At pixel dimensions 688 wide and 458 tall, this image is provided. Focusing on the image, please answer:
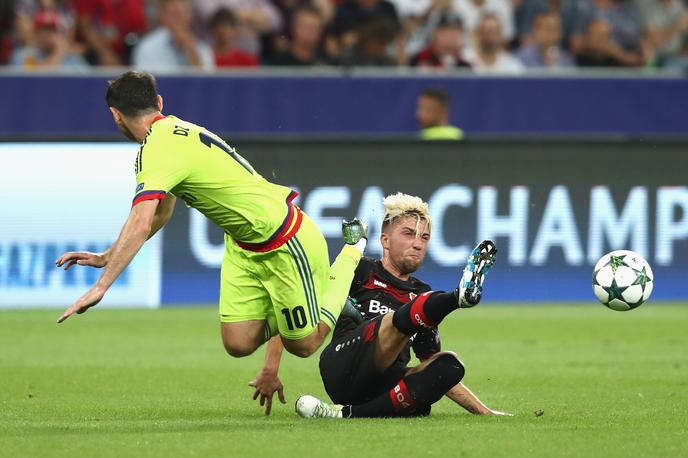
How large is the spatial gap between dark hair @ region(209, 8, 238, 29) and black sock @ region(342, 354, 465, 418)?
31.4ft

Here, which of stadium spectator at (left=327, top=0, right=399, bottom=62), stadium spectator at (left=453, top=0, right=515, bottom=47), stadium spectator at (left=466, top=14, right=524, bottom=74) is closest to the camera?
stadium spectator at (left=327, top=0, right=399, bottom=62)

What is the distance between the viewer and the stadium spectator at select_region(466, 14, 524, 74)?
1733 centimetres

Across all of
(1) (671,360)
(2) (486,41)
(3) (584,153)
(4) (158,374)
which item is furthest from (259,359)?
(2) (486,41)

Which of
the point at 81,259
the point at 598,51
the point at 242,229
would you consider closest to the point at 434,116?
the point at 598,51

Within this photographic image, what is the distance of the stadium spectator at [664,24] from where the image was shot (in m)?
19.0

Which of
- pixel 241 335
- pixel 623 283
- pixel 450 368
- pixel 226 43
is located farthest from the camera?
pixel 226 43

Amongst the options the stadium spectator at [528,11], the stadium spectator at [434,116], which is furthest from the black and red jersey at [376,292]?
the stadium spectator at [528,11]

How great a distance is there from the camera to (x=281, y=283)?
7969 mm

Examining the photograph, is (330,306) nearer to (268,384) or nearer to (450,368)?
(268,384)

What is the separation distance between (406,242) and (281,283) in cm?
74

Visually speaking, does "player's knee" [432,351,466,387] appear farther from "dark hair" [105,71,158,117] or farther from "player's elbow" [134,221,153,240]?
"dark hair" [105,71,158,117]

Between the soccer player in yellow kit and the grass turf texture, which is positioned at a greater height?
the soccer player in yellow kit

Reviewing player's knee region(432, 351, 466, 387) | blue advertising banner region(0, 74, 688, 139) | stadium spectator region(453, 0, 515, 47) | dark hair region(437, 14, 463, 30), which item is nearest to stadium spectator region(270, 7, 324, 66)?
blue advertising banner region(0, 74, 688, 139)

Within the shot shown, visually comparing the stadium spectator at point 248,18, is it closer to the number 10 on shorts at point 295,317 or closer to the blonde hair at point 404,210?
the blonde hair at point 404,210
